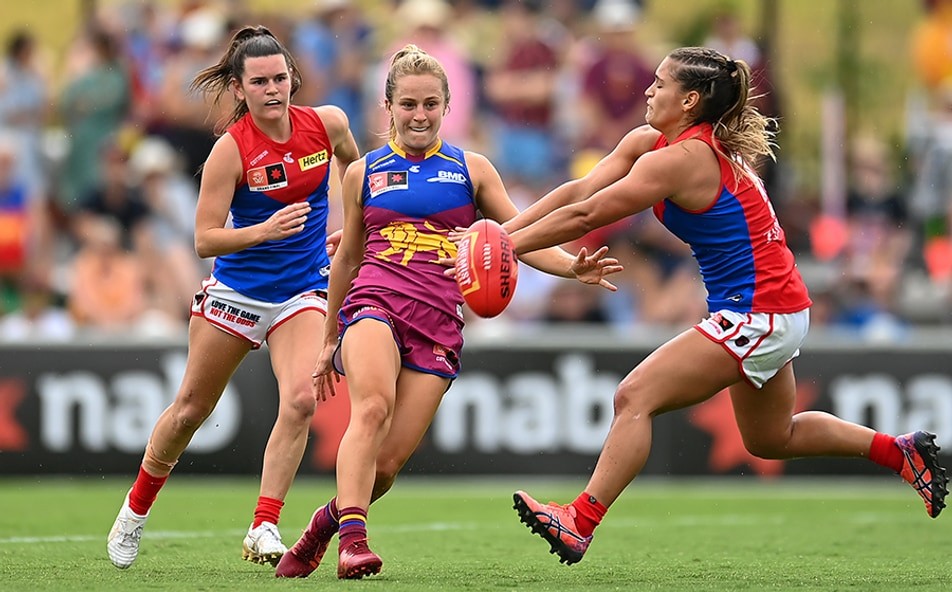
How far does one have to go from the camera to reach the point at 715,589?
6.62 metres

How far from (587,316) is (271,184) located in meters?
7.25

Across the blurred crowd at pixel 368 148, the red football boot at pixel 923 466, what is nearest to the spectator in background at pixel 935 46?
the blurred crowd at pixel 368 148

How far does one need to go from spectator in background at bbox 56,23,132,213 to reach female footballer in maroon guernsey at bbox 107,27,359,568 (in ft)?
25.8

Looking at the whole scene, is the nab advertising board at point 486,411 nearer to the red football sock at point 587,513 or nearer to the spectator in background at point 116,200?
the spectator in background at point 116,200

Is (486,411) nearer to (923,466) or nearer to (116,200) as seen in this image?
(116,200)

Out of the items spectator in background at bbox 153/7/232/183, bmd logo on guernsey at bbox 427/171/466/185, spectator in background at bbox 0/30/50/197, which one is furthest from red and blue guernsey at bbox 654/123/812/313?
spectator in background at bbox 0/30/50/197

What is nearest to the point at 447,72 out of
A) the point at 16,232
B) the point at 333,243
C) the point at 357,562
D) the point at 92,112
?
the point at 92,112

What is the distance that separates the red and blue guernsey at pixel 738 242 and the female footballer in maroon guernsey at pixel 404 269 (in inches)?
19.5

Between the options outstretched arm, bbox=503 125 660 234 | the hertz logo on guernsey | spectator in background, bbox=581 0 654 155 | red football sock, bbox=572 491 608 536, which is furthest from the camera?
spectator in background, bbox=581 0 654 155

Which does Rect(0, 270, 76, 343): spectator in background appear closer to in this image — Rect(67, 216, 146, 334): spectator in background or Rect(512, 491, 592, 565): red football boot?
Rect(67, 216, 146, 334): spectator in background

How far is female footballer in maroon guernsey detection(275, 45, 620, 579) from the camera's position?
6906 mm

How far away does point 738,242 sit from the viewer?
280 inches

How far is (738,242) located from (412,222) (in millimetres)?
1444

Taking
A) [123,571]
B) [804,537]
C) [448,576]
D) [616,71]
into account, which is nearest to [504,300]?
[448,576]
